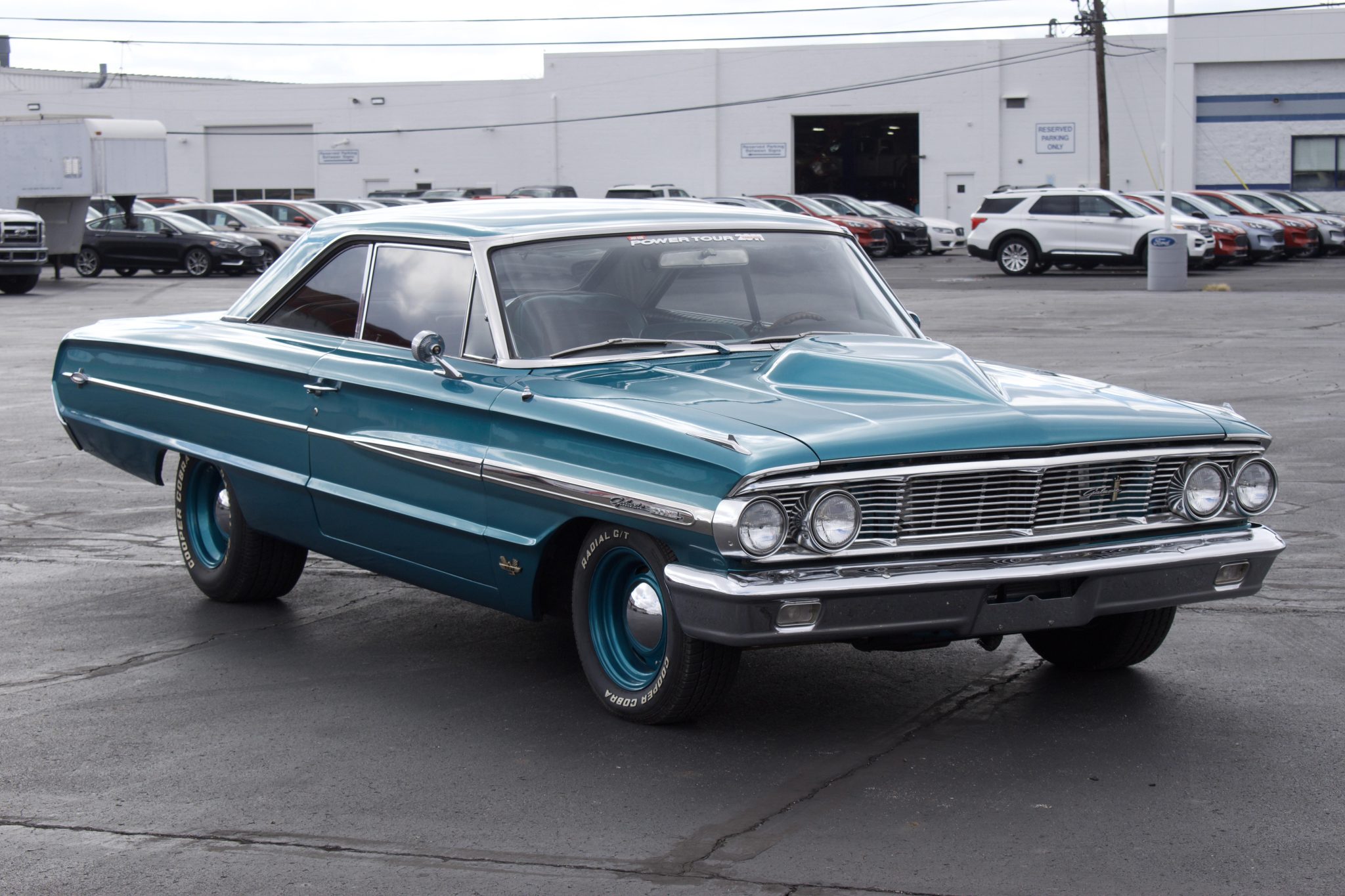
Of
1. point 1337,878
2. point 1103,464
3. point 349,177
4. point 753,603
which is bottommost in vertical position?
point 1337,878

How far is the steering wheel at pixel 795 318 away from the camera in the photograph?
233 inches

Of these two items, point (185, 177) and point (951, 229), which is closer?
point (951, 229)

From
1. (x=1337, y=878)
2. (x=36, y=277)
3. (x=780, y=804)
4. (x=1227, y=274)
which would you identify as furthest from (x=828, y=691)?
(x=1227, y=274)

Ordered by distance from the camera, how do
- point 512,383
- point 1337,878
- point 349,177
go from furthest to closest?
point 349,177
point 512,383
point 1337,878

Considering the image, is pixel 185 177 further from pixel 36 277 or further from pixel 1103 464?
pixel 1103 464

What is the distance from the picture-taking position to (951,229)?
45375mm

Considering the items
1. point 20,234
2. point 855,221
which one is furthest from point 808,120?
point 20,234

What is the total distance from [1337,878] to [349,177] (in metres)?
61.7

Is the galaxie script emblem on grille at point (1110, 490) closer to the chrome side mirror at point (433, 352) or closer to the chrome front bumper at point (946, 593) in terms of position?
the chrome front bumper at point (946, 593)

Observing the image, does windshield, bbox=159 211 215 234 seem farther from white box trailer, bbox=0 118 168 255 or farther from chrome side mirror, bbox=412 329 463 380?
chrome side mirror, bbox=412 329 463 380

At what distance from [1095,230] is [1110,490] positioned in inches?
1120

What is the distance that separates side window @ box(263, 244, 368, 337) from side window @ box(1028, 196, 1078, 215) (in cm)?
2753

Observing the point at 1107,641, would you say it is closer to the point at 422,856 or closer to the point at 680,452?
the point at 680,452

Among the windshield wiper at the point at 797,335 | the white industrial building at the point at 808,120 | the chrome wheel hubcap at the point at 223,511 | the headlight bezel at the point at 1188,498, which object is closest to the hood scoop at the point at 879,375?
the windshield wiper at the point at 797,335
